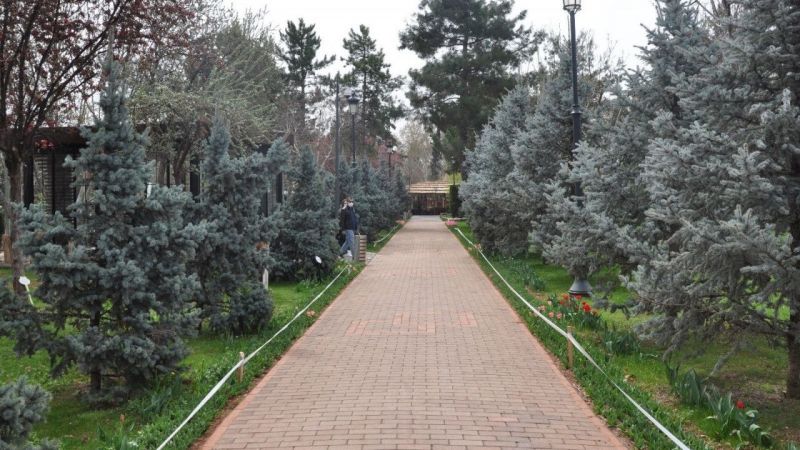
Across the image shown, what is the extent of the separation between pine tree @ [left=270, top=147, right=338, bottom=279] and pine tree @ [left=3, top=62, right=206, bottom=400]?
8.99 meters

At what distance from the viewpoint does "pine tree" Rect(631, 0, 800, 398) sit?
591 centimetres

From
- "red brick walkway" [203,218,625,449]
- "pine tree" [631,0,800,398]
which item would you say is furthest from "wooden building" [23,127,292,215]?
"pine tree" [631,0,800,398]

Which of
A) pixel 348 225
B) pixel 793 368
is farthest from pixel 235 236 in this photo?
pixel 348 225

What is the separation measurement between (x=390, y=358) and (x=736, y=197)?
14.1 feet

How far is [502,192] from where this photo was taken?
20.5 m

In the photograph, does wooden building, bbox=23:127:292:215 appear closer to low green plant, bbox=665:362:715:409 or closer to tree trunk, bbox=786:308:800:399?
low green plant, bbox=665:362:715:409

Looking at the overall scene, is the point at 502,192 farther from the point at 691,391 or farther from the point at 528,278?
the point at 691,391

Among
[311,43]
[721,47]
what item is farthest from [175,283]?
[311,43]

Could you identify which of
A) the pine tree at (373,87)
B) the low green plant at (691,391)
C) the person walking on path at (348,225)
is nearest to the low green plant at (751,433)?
the low green plant at (691,391)

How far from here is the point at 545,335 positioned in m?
9.74

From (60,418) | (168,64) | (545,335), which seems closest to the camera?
(60,418)

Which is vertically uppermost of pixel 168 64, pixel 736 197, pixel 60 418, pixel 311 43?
pixel 311 43

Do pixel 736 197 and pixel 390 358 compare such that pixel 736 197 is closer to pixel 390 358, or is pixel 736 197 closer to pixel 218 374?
pixel 390 358

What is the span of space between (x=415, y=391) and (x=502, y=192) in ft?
46.0
